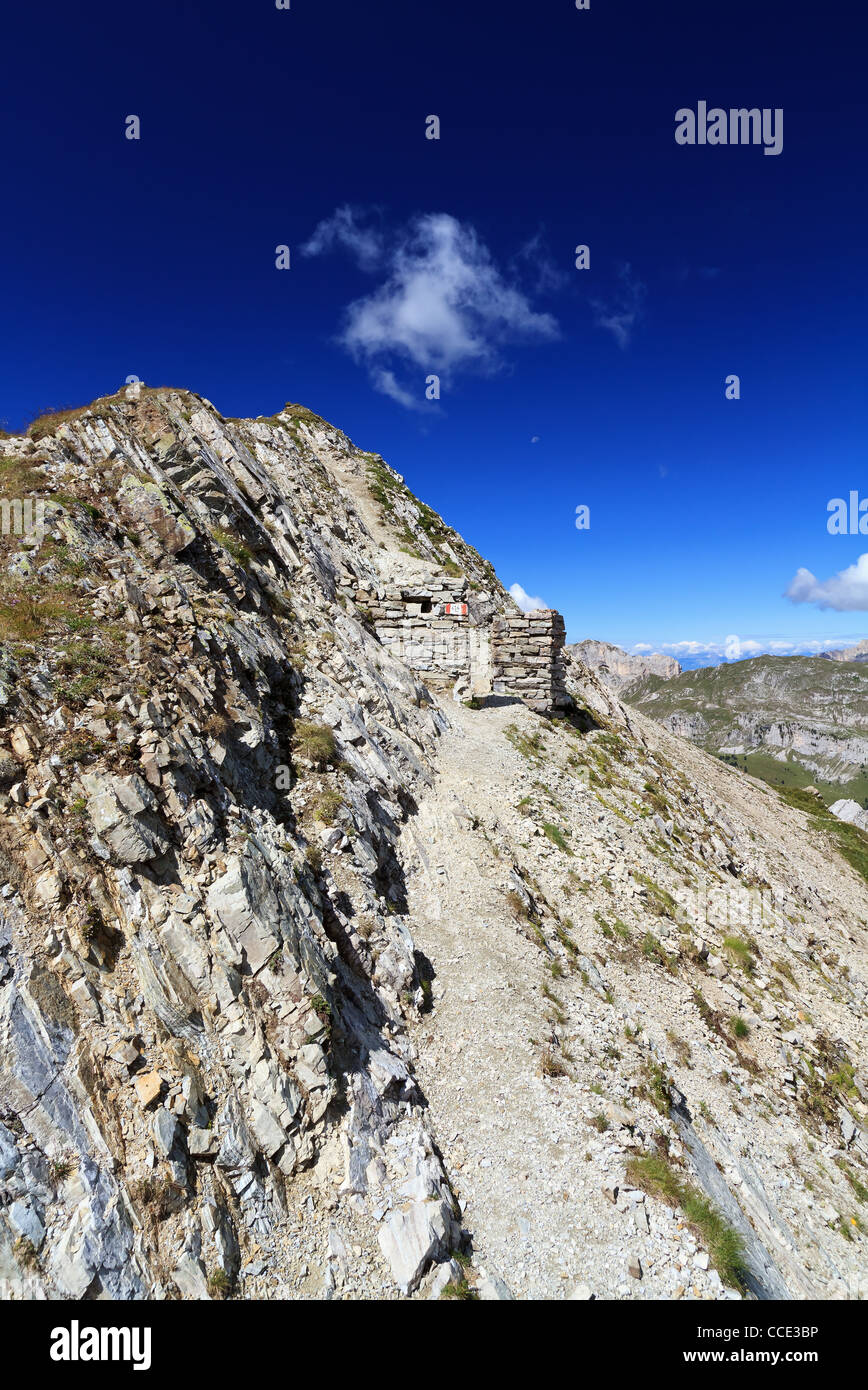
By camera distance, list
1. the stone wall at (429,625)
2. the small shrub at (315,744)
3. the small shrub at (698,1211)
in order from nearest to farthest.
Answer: the small shrub at (698,1211), the small shrub at (315,744), the stone wall at (429,625)

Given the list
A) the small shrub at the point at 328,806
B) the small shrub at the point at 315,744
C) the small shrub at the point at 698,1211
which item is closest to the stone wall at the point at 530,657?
the small shrub at the point at 315,744

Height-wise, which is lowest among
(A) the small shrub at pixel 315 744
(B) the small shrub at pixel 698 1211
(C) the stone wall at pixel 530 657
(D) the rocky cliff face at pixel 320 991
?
(B) the small shrub at pixel 698 1211

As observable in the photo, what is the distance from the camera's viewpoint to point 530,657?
99.2ft

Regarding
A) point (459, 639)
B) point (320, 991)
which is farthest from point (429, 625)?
point (320, 991)

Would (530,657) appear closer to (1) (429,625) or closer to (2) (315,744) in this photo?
(1) (429,625)

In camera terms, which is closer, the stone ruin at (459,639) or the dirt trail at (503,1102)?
the dirt trail at (503,1102)

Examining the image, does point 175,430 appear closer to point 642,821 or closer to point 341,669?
point 341,669

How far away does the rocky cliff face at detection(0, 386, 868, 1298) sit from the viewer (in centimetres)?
747

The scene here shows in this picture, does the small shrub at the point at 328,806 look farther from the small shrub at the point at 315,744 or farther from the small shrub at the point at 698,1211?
the small shrub at the point at 698,1211

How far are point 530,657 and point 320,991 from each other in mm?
22859

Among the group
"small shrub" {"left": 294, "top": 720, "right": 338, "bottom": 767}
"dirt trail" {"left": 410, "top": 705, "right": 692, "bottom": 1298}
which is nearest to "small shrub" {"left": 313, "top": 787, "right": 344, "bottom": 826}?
"small shrub" {"left": 294, "top": 720, "right": 338, "bottom": 767}

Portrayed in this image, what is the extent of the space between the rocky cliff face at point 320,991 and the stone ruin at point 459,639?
Result: 7330mm

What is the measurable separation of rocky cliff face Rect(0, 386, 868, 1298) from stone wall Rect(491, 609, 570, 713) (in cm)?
867

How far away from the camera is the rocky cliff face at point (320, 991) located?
7469 millimetres
